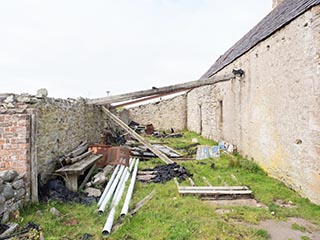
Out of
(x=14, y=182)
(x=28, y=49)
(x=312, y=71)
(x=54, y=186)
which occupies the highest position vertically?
(x=28, y=49)

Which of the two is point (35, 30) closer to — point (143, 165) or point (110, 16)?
point (110, 16)

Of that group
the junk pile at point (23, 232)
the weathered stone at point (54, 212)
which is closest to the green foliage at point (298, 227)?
the junk pile at point (23, 232)

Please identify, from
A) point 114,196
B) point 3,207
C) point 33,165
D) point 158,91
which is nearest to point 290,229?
point 114,196

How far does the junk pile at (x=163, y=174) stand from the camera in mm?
6469

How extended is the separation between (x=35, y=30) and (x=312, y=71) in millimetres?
11357

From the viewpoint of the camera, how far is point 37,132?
15.9 feet

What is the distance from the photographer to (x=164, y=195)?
205 inches

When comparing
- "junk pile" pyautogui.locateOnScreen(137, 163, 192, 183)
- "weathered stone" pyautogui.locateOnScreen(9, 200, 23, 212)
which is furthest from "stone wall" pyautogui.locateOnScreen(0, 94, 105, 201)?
"junk pile" pyautogui.locateOnScreen(137, 163, 192, 183)

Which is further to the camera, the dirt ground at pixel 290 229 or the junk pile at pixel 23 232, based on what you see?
the dirt ground at pixel 290 229

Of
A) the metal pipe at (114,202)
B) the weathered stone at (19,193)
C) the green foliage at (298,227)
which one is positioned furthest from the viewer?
the weathered stone at (19,193)

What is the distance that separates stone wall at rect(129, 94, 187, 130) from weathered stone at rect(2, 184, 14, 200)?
17738 mm

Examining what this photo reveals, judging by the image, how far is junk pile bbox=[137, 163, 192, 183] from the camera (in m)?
6.47

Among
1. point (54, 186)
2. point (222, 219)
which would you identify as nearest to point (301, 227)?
point (222, 219)

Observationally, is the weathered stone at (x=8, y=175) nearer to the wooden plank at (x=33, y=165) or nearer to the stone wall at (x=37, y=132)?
the stone wall at (x=37, y=132)
